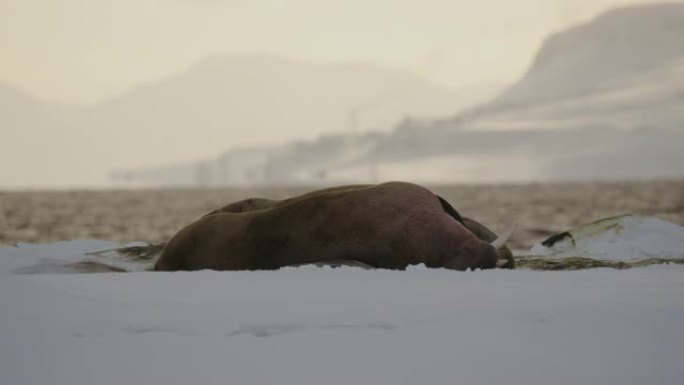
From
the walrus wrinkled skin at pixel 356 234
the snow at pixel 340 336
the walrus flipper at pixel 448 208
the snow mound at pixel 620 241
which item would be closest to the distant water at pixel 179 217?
→ the snow mound at pixel 620 241

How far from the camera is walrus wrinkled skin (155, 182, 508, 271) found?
22.0 ft

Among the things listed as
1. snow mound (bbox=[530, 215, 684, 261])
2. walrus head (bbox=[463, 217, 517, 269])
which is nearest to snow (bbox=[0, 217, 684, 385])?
walrus head (bbox=[463, 217, 517, 269])

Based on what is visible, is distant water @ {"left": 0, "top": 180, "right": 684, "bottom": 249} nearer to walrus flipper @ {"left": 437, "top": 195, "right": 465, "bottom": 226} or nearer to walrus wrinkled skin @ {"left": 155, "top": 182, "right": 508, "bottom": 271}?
walrus flipper @ {"left": 437, "top": 195, "right": 465, "bottom": 226}

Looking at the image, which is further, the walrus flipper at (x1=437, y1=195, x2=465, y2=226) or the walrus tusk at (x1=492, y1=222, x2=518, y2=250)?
the walrus tusk at (x1=492, y1=222, x2=518, y2=250)

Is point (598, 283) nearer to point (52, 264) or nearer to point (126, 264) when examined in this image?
point (52, 264)

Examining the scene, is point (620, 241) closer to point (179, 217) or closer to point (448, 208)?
point (448, 208)

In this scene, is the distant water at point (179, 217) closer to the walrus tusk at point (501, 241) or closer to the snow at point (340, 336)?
the walrus tusk at point (501, 241)

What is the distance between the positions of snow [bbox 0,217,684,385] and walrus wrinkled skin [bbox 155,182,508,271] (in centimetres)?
256

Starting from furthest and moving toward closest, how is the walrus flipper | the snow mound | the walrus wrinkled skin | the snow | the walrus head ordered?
the snow mound
the walrus flipper
the walrus head
the walrus wrinkled skin
the snow

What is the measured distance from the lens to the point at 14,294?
3.72 meters

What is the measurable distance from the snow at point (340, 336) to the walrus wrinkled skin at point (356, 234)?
8.39 feet

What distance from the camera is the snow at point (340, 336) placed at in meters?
2.99

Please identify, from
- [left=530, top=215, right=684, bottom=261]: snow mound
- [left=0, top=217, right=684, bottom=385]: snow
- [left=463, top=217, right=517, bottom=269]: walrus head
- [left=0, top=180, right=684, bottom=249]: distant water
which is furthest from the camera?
[left=0, top=180, right=684, bottom=249]: distant water

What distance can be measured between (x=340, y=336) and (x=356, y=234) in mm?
3471
